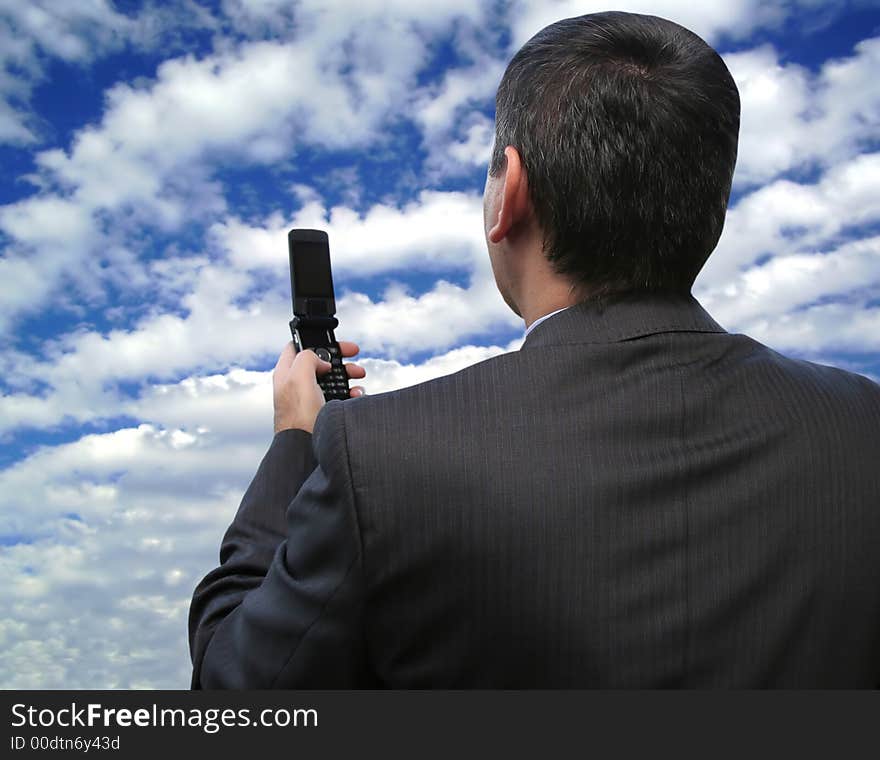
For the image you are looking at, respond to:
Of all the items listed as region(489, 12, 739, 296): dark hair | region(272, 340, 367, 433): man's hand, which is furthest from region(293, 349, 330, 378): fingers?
region(489, 12, 739, 296): dark hair

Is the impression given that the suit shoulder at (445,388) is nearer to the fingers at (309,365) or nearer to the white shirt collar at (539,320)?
the white shirt collar at (539,320)

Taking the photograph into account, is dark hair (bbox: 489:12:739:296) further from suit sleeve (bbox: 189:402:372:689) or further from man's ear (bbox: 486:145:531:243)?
suit sleeve (bbox: 189:402:372:689)

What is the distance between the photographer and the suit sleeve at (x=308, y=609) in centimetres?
213

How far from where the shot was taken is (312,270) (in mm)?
4176

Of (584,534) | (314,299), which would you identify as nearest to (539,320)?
(584,534)

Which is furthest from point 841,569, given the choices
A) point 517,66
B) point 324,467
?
point 517,66

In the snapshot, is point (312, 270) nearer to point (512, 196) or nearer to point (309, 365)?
point (309, 365)

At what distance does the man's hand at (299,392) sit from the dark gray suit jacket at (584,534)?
0.85 metres

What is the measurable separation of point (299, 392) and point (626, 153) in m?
1.46

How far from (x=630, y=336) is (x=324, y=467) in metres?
0.88

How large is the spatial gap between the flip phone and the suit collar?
1.47 m

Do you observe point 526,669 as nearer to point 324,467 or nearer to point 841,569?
point 324,467

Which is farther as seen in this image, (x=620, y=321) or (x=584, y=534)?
(x=620, y=321)

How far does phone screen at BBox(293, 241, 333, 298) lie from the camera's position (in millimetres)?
4113
